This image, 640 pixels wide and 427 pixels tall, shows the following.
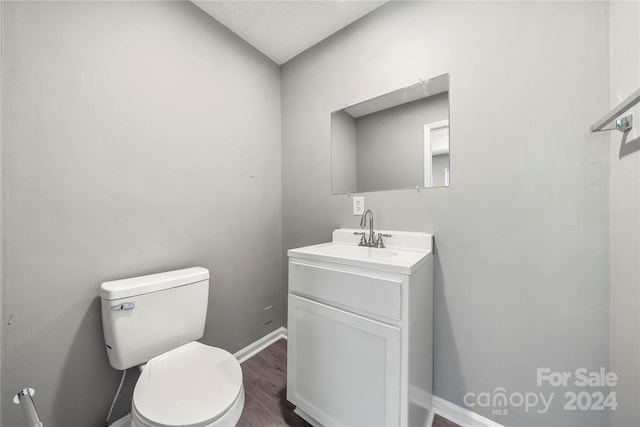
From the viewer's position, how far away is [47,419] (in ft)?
3.15

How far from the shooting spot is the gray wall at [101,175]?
91 cm

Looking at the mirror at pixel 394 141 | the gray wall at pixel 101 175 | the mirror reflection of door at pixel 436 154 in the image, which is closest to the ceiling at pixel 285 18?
the gray wall at pixel 101 175

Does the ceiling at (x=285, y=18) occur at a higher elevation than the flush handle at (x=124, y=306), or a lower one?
higher

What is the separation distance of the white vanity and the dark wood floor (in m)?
0.10

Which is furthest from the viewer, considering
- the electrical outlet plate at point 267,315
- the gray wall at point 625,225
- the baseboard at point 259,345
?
the electrical outlet plate at point 267,315

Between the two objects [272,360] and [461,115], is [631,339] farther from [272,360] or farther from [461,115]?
[272,360]

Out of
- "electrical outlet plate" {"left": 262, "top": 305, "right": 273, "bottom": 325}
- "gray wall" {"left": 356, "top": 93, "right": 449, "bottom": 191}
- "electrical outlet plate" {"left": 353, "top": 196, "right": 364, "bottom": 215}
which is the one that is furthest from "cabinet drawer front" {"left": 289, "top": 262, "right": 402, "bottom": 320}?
"electrical outlet plate" {"left": 262, "top": 305, "right": 273, "bottom": 325}

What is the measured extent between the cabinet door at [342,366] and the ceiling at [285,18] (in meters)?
1.76

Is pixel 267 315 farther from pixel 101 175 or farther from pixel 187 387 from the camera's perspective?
pixel 101 175

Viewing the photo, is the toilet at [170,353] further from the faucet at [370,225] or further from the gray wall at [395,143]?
the gray wall at [395,143]

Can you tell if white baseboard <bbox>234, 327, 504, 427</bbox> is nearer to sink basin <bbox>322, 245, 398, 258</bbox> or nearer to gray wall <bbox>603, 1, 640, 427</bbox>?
gray wall <bbox>603, 1, 640, 427</bbox>

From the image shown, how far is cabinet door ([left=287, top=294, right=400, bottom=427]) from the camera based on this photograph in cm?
92

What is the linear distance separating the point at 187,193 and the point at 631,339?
6.69 ft

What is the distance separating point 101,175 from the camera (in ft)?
3.57
